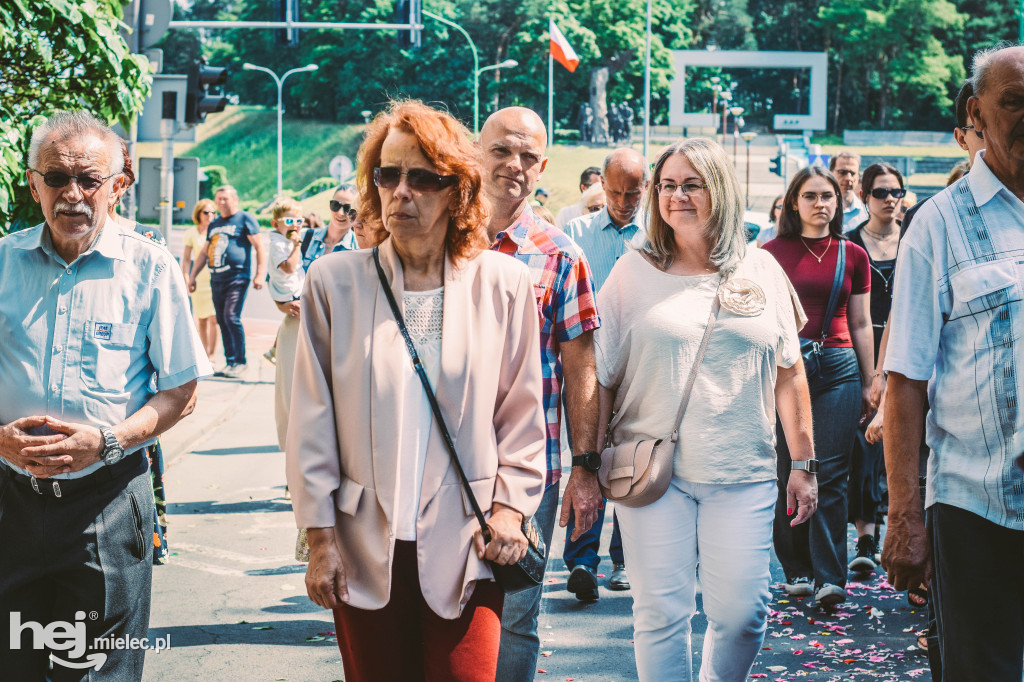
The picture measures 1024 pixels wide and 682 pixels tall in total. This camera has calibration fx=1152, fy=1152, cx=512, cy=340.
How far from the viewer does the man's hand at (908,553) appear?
3.11 metres

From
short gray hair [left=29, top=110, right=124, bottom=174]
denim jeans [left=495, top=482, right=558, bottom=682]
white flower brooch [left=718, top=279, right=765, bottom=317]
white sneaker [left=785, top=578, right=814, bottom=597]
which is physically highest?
short gray hair [left=29, top=110, right=124, bottom=174]

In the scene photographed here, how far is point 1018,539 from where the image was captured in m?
3.02

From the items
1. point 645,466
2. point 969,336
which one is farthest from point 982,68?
point 645,466

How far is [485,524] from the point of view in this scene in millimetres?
2994

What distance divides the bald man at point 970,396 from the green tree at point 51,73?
15.4ft

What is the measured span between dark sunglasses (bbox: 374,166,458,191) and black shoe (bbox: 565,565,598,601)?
10.8 feet

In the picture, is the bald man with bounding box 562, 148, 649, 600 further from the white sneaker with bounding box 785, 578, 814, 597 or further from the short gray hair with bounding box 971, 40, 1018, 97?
the short gray hair with bounding box 971, 40, 1018, 97

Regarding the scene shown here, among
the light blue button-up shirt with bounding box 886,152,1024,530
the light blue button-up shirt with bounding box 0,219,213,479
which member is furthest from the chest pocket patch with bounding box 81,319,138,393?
the light blue button-up shirt with bounding box 886,152,1024,530

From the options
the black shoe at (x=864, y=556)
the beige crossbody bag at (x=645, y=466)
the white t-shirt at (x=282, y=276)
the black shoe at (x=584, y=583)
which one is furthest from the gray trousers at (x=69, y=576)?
the white t-shirt at (x=282, y=276)

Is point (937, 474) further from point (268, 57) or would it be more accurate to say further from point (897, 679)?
point (268, 57)

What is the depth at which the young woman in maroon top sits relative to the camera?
6164 mm

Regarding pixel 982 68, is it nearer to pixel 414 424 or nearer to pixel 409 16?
pixel 414 424

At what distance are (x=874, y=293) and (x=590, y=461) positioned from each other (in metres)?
3.95

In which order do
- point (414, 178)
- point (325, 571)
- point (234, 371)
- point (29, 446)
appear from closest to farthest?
1. point (325, 571)
2. point (414, 178)
3. point (29, 446)
4. point (234, 371)
